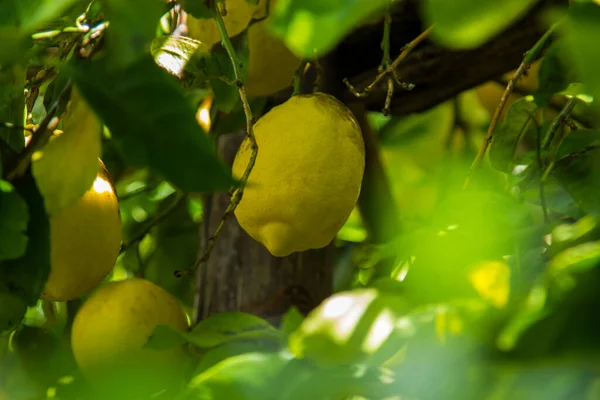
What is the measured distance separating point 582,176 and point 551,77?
15 centimetres

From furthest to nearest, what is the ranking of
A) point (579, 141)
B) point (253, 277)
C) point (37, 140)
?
point (253, 277) < point (579, 141) < point (37, 140)

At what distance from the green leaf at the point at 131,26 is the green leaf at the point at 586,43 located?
A: 0.65 feet

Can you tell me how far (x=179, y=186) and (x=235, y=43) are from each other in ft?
1.18

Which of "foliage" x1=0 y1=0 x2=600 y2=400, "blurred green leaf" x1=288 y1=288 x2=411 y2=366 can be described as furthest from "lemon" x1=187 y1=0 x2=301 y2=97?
"blurred green leaf" x1=288 y1=288 x2=411 y2=366

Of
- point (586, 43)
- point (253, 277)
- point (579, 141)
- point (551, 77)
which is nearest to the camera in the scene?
point (586, 43)

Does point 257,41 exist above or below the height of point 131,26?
below

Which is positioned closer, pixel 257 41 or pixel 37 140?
pixel 37 140

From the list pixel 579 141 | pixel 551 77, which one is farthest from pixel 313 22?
pixel 551 77

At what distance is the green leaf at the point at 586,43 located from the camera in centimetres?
31

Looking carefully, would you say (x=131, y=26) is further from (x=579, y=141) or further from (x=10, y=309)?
(x=579, y=141)

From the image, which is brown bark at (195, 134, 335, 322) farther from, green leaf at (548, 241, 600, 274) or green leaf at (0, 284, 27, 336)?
green leaf at (548, 241, 600, 274)

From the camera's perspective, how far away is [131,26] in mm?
437

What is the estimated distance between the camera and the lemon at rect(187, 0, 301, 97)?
80cm

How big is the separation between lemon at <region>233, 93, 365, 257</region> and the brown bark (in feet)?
0.99
